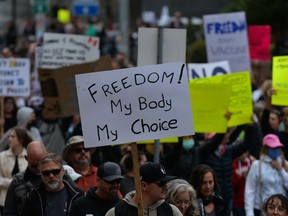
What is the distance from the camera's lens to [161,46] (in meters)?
9.51

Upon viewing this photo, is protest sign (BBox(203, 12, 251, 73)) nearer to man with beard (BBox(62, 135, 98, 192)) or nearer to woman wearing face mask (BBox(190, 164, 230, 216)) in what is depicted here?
man with beard (BBox(62, 135, 98, 192))

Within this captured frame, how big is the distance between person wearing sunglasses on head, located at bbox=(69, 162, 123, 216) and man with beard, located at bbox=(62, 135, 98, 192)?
5.30 feet

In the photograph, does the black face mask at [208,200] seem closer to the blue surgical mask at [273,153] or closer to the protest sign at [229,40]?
the blue surgical mask at [273,153]

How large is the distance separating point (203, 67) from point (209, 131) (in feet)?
9.23

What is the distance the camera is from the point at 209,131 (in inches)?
472

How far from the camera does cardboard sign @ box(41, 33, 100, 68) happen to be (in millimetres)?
16094

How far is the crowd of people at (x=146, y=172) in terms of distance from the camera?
8266mm

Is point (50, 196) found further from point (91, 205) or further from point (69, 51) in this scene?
point (69, 51)

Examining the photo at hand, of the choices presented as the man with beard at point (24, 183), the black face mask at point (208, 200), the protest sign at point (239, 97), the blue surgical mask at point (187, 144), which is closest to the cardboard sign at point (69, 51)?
the protest sign at point (239, 97)

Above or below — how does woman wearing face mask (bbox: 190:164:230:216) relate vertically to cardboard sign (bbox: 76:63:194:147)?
below

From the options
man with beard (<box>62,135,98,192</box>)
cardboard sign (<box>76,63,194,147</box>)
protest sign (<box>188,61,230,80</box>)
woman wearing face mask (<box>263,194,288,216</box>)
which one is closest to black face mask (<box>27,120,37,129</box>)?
protest sign (<box>188,61,230,80</box>)

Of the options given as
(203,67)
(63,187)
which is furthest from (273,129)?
(63,187)

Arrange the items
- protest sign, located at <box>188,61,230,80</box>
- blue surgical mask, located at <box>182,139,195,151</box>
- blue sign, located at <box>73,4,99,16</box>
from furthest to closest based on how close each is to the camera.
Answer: blue sign, located at <box>73,4,99,16</box>
protest sign, located at <box>188,61,230,80</box>
blue surgical mask, located at <box>182,139,195,151</box>

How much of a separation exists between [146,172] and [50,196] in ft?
4.48
